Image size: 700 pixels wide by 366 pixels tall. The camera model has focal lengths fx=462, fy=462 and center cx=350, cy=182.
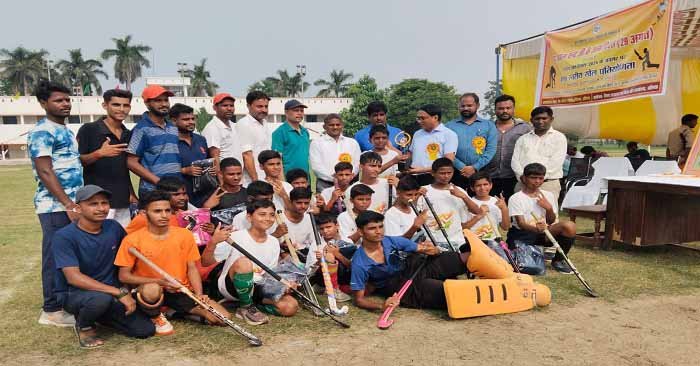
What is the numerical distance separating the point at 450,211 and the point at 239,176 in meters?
2.41

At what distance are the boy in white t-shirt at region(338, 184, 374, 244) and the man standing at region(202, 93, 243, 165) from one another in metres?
1.67

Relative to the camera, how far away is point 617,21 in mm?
8141

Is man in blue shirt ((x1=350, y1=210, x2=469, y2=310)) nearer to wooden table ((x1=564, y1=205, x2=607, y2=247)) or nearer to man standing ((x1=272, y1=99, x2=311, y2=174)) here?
man standing ((x1=272, y1=99, x2=311, y2=174))

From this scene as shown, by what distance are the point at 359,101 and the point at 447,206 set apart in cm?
5016

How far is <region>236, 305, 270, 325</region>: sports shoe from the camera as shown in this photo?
4078mm

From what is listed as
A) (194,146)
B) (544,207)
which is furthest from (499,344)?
(194,146)

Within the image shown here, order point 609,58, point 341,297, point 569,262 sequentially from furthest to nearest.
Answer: point 609,58 → point 569,262 → point 341,297

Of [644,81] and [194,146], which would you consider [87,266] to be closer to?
[194,146]

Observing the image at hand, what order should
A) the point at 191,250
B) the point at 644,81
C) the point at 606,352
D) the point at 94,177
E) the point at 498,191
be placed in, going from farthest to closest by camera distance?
the point at 644,81 → the point at 498,191 → the point at 94,177 → the point at 191,250 → the point at 606,352

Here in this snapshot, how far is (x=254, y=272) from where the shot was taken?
168 inches

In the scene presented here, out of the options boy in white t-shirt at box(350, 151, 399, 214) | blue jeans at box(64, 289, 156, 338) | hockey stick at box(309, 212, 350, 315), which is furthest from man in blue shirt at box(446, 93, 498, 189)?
blue jeans at box(64, 289, 156, 338)

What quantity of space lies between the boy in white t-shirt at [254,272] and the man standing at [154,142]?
124cm

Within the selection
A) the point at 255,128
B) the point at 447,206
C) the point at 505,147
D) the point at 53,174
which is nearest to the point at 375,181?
the point at 447,206

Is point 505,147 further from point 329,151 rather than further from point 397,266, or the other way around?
point 397,266
